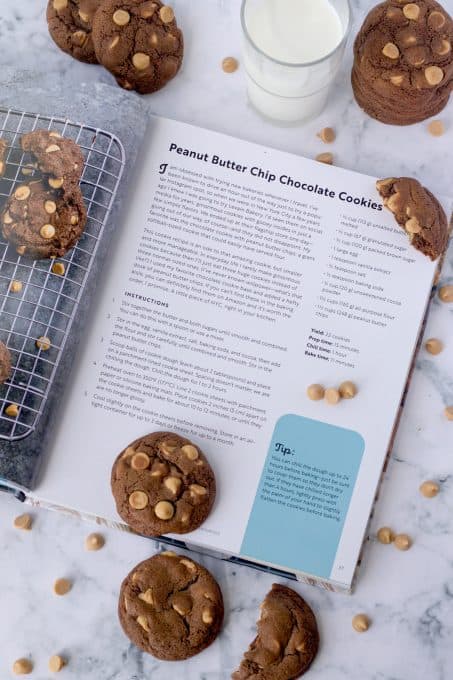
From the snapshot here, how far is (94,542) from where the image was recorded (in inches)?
36.4

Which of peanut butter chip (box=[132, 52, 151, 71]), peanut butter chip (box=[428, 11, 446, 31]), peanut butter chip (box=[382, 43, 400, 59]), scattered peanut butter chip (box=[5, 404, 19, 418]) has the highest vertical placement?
peanut butter chip (box=[428, 11, 446, 31])

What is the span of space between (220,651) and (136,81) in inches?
29.2

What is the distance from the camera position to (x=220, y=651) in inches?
36.1

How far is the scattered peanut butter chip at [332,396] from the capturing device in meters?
0.90

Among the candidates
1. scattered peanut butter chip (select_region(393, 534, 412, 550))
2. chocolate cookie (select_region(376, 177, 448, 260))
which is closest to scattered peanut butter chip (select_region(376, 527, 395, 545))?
scattered peanut butter chip (select_region(393, 534, 412, 550))

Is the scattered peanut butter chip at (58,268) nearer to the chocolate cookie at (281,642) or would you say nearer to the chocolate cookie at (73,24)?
the chocolate cookie at (73,24)

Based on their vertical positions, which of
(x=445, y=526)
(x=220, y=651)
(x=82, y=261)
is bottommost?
(x=220, y=651)

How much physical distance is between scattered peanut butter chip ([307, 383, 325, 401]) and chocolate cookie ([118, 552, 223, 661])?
0.84 ft

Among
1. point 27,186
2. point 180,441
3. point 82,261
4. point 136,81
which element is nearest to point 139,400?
point 180,441

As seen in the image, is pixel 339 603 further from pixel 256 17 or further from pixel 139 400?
pixel 256 17

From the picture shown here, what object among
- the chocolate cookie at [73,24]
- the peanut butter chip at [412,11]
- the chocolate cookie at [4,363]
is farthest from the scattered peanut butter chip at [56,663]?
the peanut butter chip at [412,11]

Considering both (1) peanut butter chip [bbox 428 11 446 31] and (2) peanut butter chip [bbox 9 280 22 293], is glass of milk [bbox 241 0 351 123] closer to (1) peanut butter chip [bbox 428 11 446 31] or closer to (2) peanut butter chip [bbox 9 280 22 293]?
(1) peanut butter chip [bbox 428 11 446 31]

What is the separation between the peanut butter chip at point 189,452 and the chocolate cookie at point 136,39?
476 millimetres

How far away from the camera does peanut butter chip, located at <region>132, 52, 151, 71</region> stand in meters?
0.92
